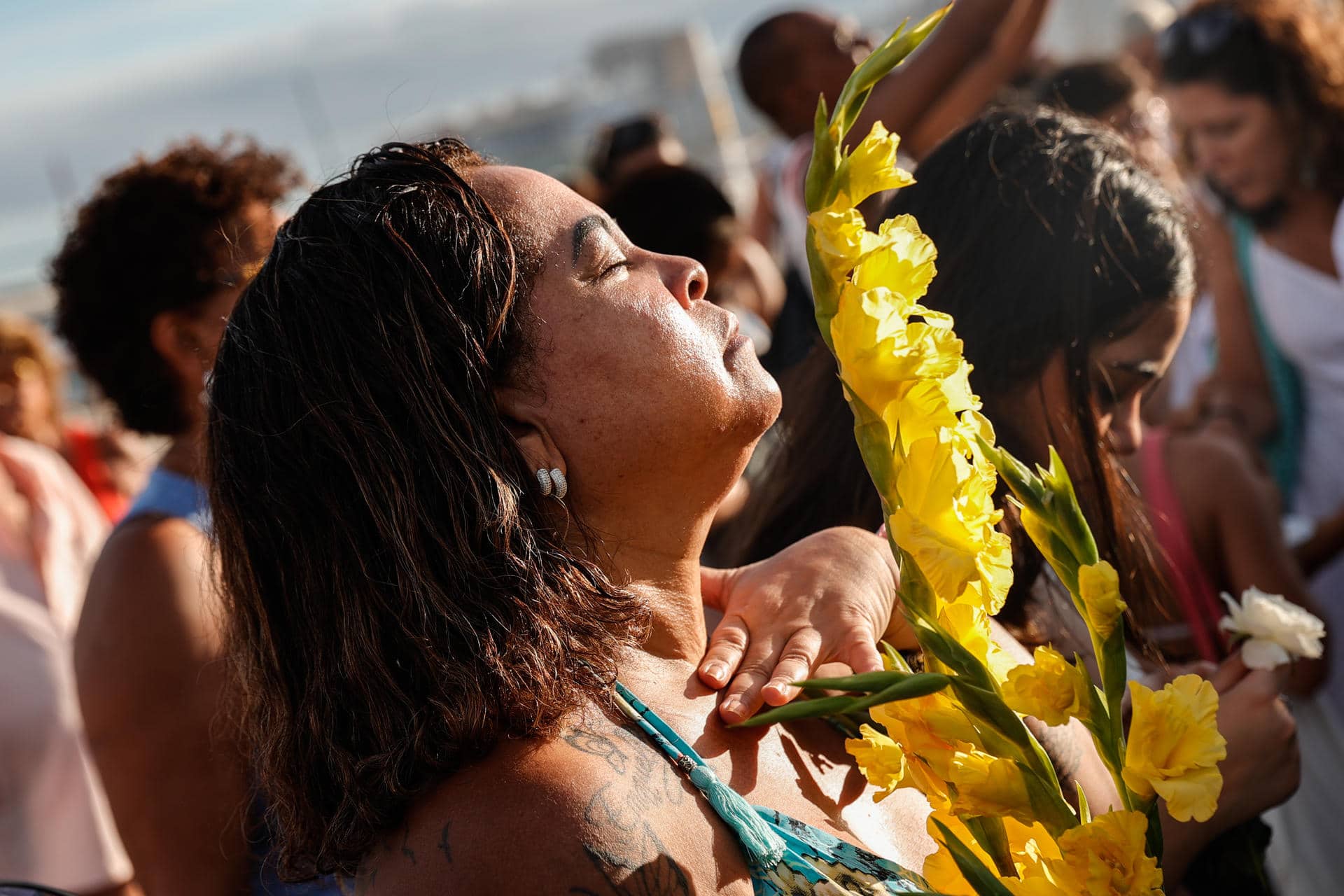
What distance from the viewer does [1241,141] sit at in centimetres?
359

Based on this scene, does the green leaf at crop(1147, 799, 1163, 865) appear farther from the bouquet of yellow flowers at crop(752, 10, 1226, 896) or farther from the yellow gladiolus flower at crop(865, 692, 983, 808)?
the yellow gladiolus flower at crop(865, 692, 983, 808)

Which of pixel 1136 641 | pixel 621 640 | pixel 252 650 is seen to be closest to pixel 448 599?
pixel 621 640

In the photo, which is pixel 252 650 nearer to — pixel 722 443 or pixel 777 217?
pixel 722 443

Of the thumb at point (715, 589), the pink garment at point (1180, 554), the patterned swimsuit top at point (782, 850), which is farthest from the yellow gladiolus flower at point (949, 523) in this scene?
the pink garment at point (1180, 554)

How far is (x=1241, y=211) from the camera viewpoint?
3684 millimetres

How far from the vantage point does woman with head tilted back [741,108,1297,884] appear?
221cm

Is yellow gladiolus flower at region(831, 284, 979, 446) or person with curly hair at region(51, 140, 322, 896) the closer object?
yellow gladiolus flower at region(831, 284, 979, 446)

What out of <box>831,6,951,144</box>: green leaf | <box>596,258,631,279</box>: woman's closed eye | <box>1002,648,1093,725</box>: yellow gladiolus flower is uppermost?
<box>831,6,951,144</box>: green leaf

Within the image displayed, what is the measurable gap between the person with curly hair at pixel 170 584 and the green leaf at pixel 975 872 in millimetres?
1326

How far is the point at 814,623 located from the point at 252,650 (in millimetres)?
762

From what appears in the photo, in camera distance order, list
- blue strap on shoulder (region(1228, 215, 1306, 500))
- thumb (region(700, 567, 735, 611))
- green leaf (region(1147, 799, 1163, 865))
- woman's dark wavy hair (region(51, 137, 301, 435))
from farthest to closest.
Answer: blue strap on shoulder (region(1228, 215, 1306, 500)), woman's dark wavy hair (region(51, 137, 301, 435)), thumb (region(700, 567, 735, 611)), green leaf (region(1147, 799, 1163, 865))

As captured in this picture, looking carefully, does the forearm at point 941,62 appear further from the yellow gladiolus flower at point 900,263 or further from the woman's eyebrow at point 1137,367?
the yellow gladiolus flower at point 900,263

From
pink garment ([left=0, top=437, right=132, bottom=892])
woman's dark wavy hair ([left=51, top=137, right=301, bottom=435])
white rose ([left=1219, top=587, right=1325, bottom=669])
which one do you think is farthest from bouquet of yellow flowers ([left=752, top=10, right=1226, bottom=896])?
pink garment ([left=0, top=437, right=132, bottom=892])

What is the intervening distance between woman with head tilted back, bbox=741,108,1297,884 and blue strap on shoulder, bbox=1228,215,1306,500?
154 centimetres
